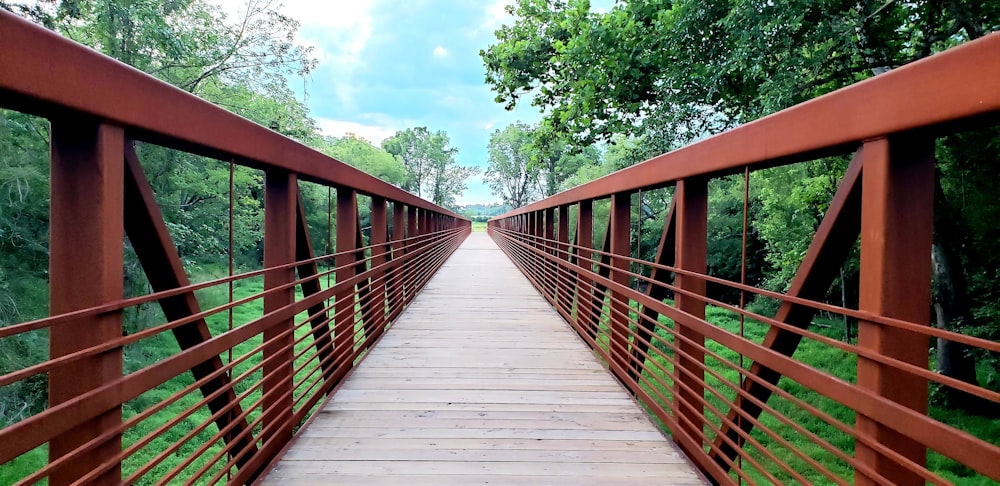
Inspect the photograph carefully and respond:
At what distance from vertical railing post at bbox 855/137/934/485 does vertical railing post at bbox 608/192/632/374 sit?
7.33ft

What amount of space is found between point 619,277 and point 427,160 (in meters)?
60.0

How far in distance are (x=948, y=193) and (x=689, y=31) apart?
4.39 m

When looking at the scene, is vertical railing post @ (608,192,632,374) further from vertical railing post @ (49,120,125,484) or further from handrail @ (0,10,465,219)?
vertical railing post @ (49,120,125,484)

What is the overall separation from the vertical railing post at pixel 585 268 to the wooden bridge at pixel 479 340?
0.12m

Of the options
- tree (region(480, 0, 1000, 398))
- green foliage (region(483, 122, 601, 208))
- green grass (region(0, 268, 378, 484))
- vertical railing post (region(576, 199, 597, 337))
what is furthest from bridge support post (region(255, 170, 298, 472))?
green foliage (region(483, 122, 601, 208))

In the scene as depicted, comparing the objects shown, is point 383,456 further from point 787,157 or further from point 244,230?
point 244,230

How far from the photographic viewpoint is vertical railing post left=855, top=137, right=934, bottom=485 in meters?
1.54

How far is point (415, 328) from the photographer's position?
5.54 m

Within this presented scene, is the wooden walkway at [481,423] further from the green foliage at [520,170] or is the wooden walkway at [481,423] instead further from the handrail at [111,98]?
the green foliage at [520,170]

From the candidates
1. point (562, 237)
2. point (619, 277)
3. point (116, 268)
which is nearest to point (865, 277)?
point (116, 268)

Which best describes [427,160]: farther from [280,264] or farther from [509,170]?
[280,264]

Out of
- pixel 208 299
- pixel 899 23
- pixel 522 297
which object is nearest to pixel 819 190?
pixel 899 23

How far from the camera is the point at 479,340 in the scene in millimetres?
5078

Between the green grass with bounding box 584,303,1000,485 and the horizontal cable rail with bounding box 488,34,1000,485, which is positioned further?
the green grass with bounding box 584,303,1000,485
